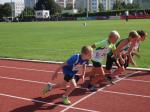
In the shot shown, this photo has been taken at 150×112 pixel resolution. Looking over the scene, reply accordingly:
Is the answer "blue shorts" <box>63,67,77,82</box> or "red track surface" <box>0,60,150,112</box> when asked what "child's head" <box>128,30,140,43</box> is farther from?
"blue shorts" <box>63,67,77,82</box>

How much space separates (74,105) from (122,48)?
2579mm

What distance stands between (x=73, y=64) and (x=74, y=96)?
980mm

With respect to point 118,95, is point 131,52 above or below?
above

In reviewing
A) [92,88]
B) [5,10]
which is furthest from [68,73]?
[5,10]

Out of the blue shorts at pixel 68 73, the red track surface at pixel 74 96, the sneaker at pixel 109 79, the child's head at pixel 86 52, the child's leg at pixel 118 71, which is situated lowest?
the red track surface at pixel 74 96

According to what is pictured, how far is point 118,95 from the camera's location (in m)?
8.09

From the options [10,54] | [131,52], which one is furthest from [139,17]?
[131,52]

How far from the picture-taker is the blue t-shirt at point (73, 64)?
745 cm

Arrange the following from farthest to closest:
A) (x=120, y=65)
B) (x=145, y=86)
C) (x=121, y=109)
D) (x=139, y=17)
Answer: (x=139, y=17) → (x=120, y=65) → (x=145, y=86) → (x=121, y=109)

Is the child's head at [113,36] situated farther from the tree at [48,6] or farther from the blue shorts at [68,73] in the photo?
the tree at [48,6]

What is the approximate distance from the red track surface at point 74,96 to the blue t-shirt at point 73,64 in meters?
0.67

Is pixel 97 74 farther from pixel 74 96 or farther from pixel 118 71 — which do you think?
pixel 74 96

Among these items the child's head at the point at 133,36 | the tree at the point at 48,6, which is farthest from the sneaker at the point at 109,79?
the tree at the point at 48,6

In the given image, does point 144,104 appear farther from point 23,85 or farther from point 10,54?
point 10,54
